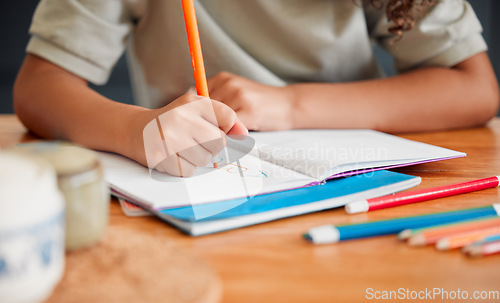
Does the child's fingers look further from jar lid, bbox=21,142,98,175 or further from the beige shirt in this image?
the beige shirt

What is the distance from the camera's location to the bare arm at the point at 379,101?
21.0 inches

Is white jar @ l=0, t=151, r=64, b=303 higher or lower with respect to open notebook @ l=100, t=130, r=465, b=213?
higher

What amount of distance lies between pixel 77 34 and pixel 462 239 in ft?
1.56

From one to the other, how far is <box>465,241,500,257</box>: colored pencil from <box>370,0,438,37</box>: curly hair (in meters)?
0.42

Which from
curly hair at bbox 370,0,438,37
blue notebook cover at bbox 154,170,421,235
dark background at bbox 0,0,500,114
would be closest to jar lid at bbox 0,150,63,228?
blue notebook cover at bbox 154,170,421,235

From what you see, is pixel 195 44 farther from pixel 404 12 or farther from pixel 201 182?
pixel 404 12

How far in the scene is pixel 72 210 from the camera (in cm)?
20

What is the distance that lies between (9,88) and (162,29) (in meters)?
1.21

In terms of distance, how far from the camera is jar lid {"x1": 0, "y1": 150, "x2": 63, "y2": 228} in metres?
0.16

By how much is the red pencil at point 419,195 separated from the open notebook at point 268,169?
0.14 ft

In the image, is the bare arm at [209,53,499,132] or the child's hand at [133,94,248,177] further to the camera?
the bare arm at [209,53,499,132]

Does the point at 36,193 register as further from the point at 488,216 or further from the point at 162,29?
the point at 162,29

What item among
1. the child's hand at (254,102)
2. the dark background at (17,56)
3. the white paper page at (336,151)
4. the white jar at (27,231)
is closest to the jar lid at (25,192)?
the white jar at (27,231)

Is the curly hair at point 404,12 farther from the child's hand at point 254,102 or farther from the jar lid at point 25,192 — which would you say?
the jar lid at point 25,192
